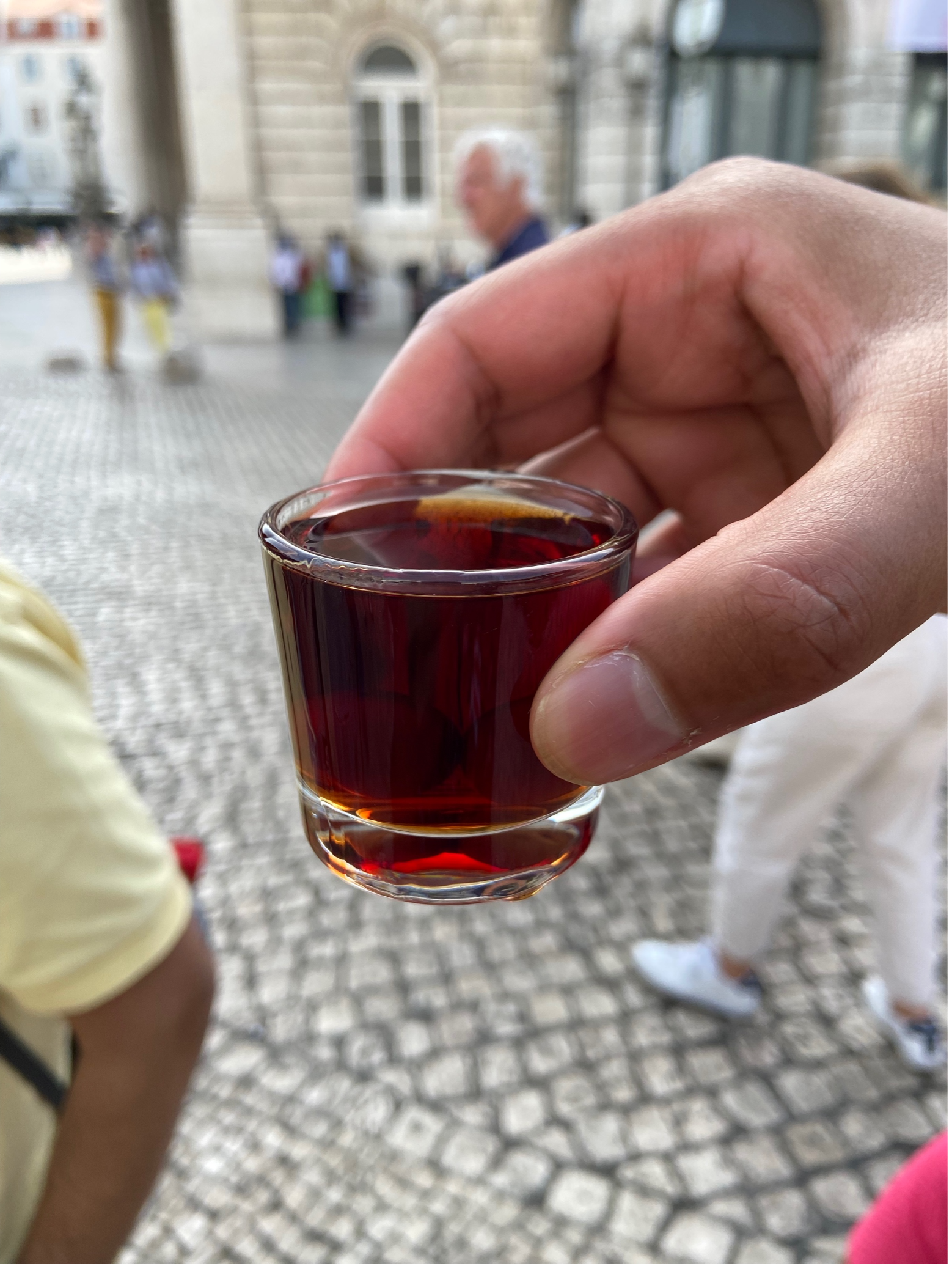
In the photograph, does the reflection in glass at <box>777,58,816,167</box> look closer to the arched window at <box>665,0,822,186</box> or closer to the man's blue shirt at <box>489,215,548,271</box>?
the arched window at <box>665,0,822,186</box>

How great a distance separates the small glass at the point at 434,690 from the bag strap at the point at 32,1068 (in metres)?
0.87

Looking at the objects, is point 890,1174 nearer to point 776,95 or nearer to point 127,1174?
point 127,1174

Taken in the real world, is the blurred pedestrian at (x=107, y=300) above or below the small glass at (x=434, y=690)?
below

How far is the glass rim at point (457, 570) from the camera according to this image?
63cm

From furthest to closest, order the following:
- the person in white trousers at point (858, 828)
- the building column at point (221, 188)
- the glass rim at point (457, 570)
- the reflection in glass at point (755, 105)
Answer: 1. the reflection in glass at point (755, 105)
2. the building column at point (221, 188)
3. the person in white trousers at point (858, 828)
4. the glass rim at point (457, 570)

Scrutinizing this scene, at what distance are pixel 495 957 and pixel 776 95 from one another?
15274mm

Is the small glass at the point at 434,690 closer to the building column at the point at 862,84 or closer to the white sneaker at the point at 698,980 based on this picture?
the white sneaker at the point at 698,980

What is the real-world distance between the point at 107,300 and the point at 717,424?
1190 cm

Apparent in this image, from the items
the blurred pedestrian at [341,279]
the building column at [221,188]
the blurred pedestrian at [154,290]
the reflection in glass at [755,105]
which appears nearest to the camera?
the blurred pedestrian at [154,290]

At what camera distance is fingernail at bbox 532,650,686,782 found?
643 millimetres

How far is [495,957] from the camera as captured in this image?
108 inches

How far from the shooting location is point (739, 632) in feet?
2.08

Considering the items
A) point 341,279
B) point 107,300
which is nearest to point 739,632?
point 107,300

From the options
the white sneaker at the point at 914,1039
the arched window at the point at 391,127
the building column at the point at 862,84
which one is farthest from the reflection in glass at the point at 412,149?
the white sneaker at the point at 914,1039
